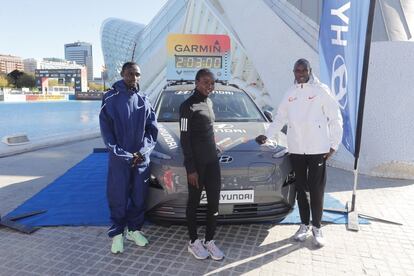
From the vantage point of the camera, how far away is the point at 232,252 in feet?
11.2

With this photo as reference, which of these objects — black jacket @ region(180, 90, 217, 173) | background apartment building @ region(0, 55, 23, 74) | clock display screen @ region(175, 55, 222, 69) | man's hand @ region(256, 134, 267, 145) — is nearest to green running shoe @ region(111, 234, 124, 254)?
black jacket @ region(180, 90, 217, 173)

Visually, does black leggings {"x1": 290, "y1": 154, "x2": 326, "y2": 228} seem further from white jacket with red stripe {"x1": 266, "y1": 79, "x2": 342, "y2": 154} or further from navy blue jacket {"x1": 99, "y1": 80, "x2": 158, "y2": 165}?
navy blue jacket {"x1": 99, "y1": 80, "x2": 158, "y2": 165}

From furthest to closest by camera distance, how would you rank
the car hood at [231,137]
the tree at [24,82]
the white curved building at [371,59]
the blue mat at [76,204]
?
the tree at [24,82], the white curved building at [371,59], the blue mat at [76,204], the car hood at [231,137]

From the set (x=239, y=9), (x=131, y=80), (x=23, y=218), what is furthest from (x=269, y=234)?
(x=239, y=9)

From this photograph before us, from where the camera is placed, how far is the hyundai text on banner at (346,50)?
13.2 feet

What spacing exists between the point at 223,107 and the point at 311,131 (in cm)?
166

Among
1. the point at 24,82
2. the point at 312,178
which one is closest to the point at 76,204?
the point at 312,178

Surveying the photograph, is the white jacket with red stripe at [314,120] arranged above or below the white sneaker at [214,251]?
above

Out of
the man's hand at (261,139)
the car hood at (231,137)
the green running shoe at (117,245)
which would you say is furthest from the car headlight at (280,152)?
the green running shoe at (117,245)

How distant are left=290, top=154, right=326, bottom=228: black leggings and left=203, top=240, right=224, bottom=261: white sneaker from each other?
102 centimetres

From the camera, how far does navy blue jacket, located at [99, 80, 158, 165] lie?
322cm

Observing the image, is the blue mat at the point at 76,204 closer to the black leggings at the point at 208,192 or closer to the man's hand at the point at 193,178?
the black leggings at the point at 208,192

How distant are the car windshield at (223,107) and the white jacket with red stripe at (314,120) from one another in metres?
1.17

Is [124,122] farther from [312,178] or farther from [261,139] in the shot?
[312,178]
